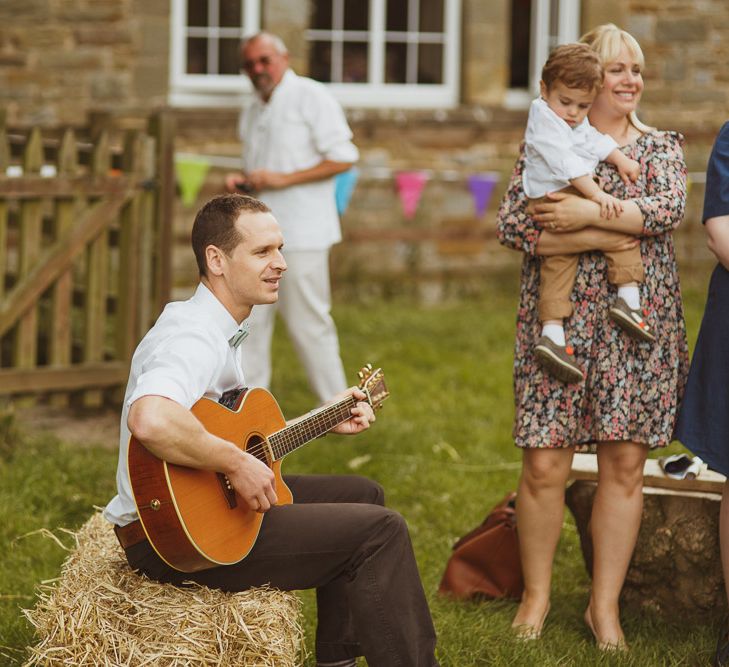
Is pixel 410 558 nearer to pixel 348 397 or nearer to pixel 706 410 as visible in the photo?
pixel 348 397

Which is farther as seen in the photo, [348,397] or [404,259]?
[404,259]

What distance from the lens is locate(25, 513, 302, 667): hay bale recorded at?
341 cm

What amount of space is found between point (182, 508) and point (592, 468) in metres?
2.00

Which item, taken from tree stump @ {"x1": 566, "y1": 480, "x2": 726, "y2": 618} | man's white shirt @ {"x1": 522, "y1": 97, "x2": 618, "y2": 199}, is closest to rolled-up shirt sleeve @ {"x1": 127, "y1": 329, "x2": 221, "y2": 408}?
man's white shirt @ {"x1": 522, "y1": 97, "x2": 618, "y2": 199}

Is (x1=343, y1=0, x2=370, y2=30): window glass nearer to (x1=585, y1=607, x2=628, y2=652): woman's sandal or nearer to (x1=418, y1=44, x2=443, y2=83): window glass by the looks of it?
(x1=418, y1=44, x2=443, y2=83): window glass

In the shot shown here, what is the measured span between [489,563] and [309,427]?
141 cm

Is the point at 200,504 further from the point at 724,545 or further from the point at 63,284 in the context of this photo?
the point at 63,284

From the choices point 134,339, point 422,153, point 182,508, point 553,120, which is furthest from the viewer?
point 422,153

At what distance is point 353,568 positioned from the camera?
11.7ft

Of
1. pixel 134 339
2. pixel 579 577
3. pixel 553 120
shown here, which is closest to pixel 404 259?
pixel 134 339

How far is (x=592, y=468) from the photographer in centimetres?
480

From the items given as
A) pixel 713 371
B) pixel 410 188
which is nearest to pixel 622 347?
pixel 713 371

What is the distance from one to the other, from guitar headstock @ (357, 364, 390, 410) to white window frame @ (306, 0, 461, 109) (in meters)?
7.48

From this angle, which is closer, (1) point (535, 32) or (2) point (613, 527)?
(2) point (613, 527)
